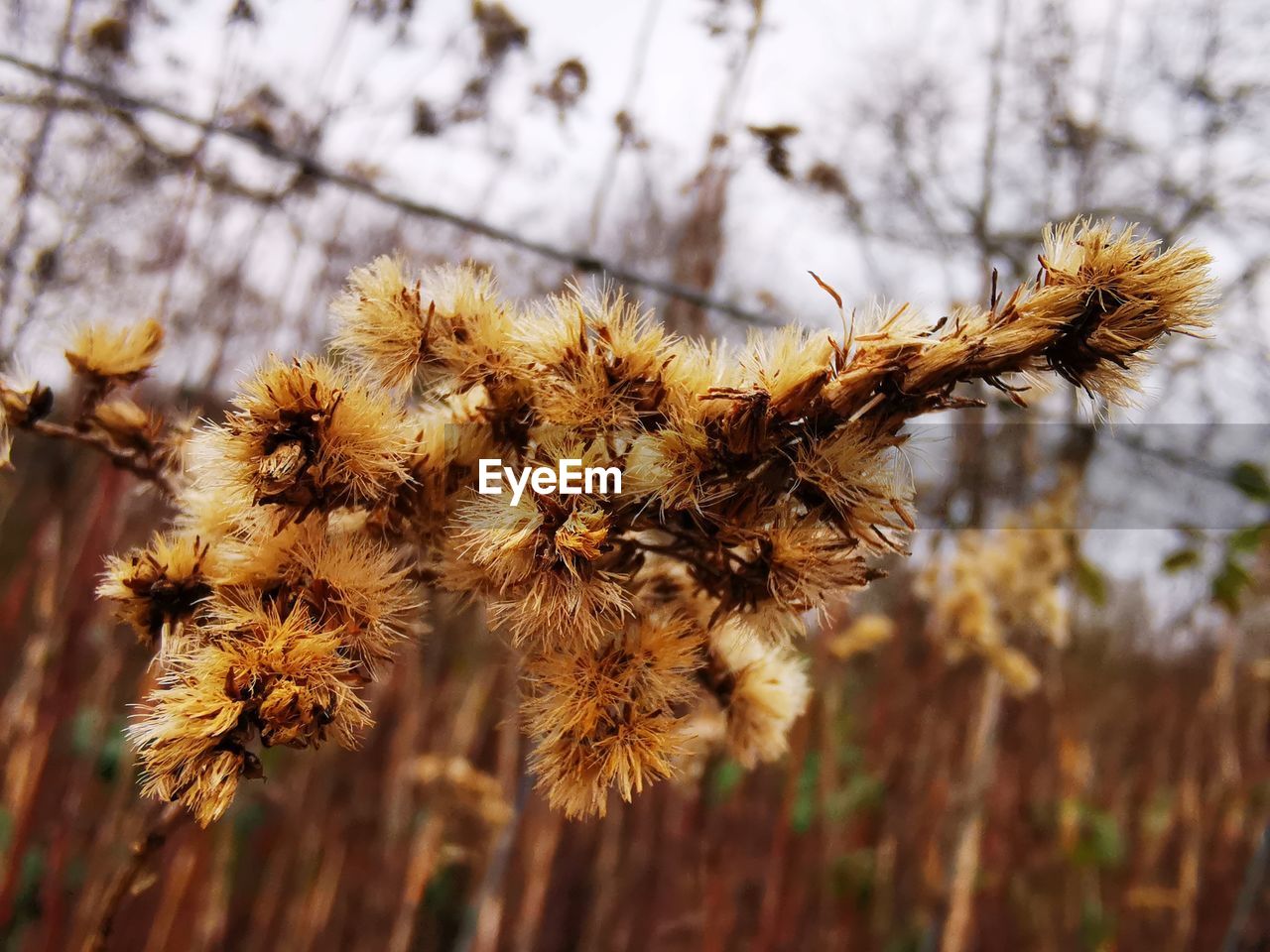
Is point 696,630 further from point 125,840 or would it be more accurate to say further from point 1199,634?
point 1199,634

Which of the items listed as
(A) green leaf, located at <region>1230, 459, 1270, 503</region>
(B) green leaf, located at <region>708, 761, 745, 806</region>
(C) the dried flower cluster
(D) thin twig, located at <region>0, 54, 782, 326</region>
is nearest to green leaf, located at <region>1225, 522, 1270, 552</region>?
(A) green leaf, located at <region>1230, 459, 1270, 503</region>

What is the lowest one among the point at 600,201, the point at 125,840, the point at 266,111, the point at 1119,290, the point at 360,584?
the point at 125,840

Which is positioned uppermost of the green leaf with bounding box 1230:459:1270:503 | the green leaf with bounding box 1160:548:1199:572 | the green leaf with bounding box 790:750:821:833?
the green leaf with bounding box 1230:459:1270:503

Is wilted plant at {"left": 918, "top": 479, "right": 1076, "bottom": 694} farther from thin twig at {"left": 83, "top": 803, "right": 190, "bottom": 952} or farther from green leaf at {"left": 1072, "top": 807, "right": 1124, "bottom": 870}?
thin twig at {"left": 83, "top": 803, "right": 190, "bottom": 952}

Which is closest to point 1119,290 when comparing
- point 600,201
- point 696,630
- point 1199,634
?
point 696,630

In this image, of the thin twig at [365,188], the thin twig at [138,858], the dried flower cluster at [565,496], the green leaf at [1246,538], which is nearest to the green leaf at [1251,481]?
the green leaf at [1246,538]

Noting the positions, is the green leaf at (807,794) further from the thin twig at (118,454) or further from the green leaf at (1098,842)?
the thin twig at (118,454)
